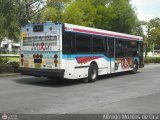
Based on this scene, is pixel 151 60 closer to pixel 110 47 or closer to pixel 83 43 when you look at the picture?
pixel 110 47

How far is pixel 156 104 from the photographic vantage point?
12.3 m

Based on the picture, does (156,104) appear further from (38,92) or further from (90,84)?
(90,84)

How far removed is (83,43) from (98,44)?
1.77 metres

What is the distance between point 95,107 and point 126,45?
12693 millimetres

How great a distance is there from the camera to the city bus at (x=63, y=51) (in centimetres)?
1661

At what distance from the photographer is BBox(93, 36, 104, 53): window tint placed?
A: 1924 centimetres

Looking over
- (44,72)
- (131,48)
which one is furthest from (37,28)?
(131,48)

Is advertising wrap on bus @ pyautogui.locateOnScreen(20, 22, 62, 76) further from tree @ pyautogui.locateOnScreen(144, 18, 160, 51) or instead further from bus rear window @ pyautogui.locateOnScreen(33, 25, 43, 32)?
tree @ pyautogui.locateOnScreen(144, 18, 160, 51)

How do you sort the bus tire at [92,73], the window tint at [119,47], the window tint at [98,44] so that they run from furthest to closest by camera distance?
the window tint at [119,47] < the window tint at [98,44] < the bus tire at [92,73]

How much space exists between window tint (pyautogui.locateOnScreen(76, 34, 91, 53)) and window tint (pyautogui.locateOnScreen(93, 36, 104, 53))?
631 millimetres

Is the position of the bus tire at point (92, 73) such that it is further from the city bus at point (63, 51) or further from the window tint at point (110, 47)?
the window tint at point (110, 47)

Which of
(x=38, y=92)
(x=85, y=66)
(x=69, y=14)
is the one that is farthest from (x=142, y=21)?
(x=38, y=92)

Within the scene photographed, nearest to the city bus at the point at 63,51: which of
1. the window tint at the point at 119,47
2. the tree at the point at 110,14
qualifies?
the window tint at the point at 119,47

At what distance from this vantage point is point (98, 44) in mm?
19719
